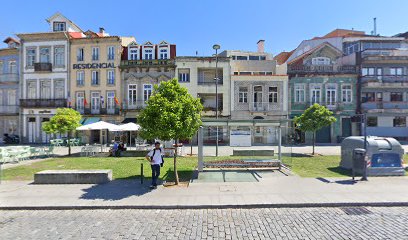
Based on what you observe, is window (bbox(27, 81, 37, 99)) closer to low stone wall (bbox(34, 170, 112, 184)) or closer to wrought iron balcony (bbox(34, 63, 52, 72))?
wrought iron balcony (bbox(34, 63, 52, 72))

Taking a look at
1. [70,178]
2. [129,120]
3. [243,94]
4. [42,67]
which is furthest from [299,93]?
[42,67]

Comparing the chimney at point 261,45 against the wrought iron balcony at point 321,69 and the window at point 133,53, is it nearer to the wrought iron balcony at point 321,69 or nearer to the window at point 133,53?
the wrought iron balcony at point 321,69

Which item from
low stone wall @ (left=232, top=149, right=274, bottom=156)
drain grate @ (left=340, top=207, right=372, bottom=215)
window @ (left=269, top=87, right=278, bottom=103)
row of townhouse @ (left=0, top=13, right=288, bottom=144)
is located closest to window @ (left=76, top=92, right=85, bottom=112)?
row of townhouse @ (left=0, top=13, right=288, bottom=144)

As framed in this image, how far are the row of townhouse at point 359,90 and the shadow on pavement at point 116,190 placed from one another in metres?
27.5

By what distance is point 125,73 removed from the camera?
33625mm

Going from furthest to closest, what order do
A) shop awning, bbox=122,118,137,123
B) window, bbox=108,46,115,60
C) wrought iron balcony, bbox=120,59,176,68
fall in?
window, bbox=108,46,115,60
wrought iron balcony, bbox=120,59,176,68
shop awning, bbox=122,118,137,123

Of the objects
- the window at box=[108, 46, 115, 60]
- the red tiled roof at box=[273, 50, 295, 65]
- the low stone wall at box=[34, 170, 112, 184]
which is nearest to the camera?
the low stone wall at box=[34, 170, 112, 184]

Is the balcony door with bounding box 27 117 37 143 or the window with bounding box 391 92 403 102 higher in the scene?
the window with bounding box 391 92 403 102

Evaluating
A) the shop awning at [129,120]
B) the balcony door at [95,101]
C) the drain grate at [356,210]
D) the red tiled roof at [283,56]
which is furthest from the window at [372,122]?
the balcony door at [95,101]

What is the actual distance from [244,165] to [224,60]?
22260 millimetres

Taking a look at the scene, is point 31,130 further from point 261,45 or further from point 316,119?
point 261,45

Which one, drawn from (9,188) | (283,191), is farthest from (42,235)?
(283,191)

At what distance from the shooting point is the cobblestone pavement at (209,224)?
19.7 feet

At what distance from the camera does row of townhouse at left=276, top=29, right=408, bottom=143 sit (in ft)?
111
